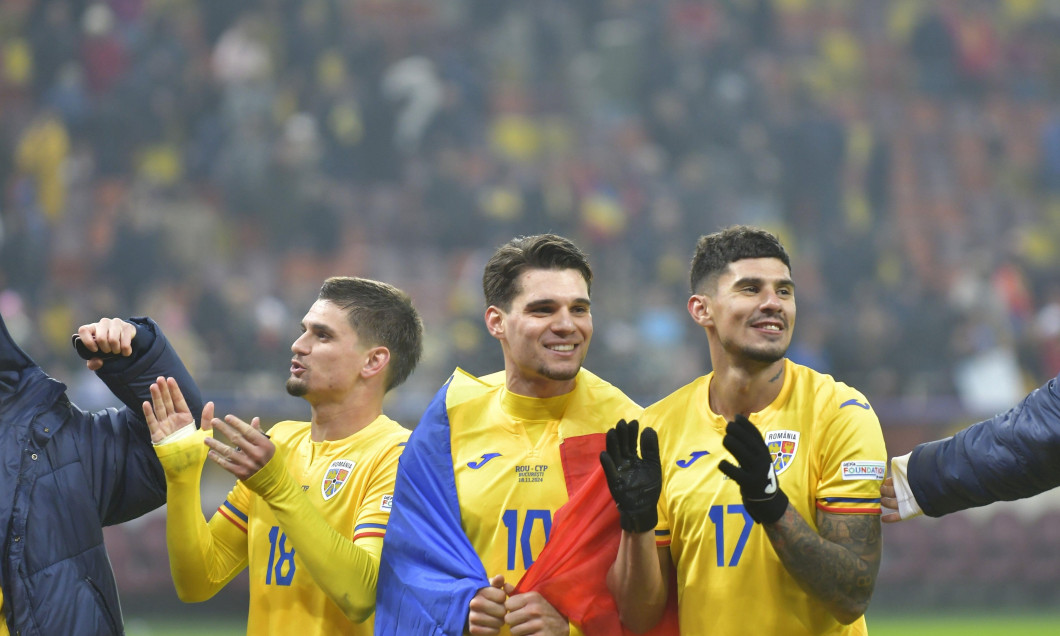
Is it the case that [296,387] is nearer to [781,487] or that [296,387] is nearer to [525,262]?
[525,262]

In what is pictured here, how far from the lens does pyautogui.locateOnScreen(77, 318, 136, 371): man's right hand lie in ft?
11.9

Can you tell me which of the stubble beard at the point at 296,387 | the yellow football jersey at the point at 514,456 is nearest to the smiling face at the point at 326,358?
the stubble beard at the point at 296,387

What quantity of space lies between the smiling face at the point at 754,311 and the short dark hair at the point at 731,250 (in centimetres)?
3

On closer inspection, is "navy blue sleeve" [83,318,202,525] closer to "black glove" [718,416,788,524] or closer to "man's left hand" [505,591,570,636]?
"man's left hand" [505,591,570,636]

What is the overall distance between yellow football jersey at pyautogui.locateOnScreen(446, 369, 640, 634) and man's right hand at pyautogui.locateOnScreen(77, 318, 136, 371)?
110 centimetres

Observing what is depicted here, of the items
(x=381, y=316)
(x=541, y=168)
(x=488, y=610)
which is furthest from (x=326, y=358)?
(x=541, y=168)

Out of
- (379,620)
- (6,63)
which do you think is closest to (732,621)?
(379,620)

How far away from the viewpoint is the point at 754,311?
11.9 ft

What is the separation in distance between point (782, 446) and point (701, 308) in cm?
57

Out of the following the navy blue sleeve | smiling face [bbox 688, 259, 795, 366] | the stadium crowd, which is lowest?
the navy blue sleeve

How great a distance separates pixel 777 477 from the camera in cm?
350

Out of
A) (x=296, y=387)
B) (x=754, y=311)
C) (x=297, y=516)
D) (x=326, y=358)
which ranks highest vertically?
(x=754, y=311)

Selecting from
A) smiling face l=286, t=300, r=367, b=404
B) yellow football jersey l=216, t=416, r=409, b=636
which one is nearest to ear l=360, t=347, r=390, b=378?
smiling face l=286, t=300, r=367, b=404

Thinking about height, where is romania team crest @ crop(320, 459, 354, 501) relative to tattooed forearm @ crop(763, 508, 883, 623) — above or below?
below
